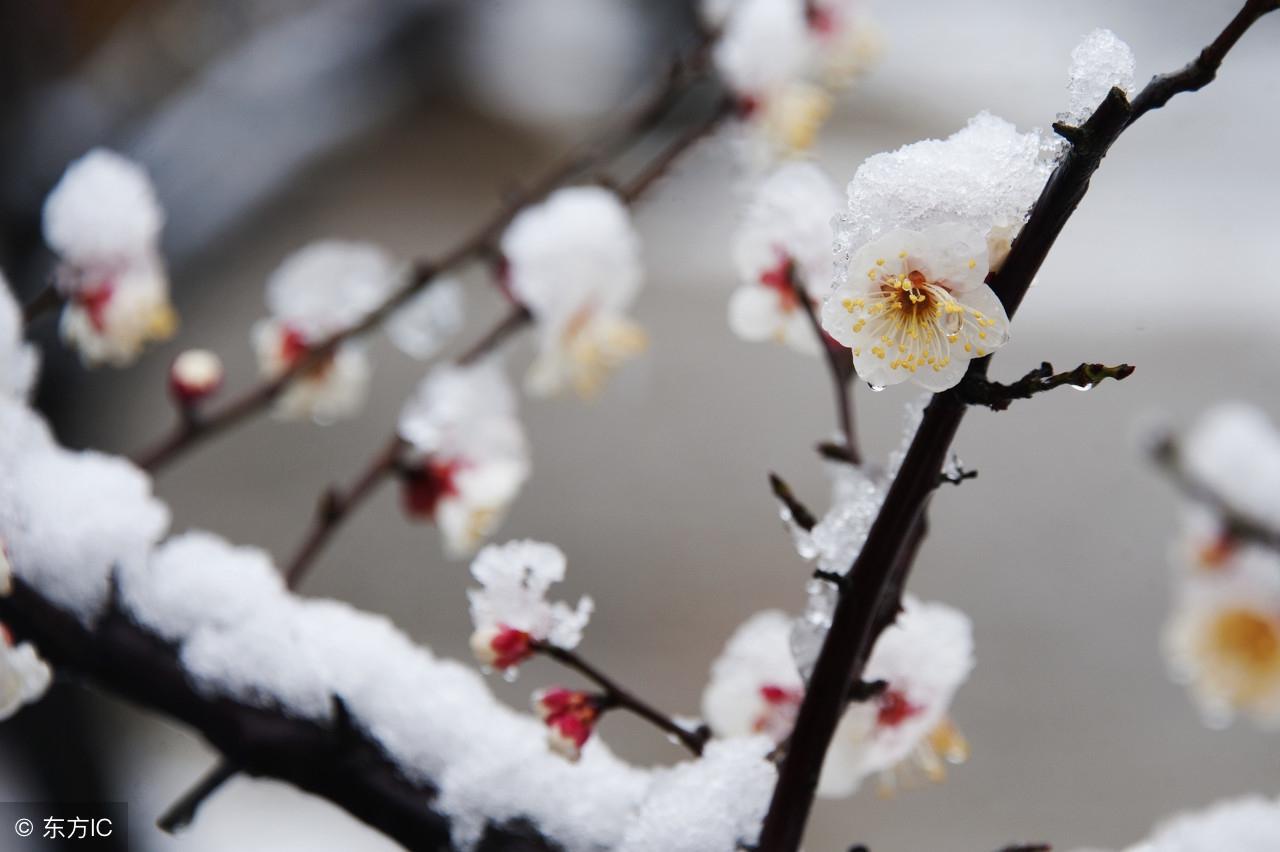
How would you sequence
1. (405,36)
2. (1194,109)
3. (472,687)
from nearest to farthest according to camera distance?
(472,687) → (405,36) → (1194,109)

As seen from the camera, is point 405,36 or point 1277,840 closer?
point 1277,840

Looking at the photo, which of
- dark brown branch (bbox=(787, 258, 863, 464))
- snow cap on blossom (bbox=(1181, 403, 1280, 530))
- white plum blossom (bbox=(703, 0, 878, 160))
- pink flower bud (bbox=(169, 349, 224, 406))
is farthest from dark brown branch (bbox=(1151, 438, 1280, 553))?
pink flower bud (bbox=(169, 349, 224, 406))

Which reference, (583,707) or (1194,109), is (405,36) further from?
(583,707)

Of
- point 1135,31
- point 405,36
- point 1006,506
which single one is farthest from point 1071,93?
point 1135,31

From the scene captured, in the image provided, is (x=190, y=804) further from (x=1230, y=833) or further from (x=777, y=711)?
(x=1230, y=833)

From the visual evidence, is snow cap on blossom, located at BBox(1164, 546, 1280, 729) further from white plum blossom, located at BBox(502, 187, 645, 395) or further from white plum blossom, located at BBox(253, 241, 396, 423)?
white plum blossom, located at BBox(253, 241, 396, 423)

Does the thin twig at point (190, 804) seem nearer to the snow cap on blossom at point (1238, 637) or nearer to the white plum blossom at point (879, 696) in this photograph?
the white plum blossom at point (879, 696)
